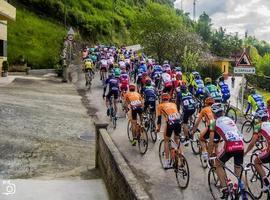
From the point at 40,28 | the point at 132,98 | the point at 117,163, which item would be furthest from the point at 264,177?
the point at 40,28

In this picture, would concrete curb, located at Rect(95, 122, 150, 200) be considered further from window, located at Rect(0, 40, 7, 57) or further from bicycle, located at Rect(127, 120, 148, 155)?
window, located at Rect(0, 40, 7, 57)

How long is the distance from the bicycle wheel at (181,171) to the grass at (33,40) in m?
33.5

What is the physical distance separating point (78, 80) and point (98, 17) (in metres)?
36.6

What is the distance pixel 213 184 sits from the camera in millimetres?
10000

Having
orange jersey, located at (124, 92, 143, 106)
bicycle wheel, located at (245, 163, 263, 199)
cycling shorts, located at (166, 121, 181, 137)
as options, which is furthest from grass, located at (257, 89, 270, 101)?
bicycle wheel, located at (245, 163, 263, 199)

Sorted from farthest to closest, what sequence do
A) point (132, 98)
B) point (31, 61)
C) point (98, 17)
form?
point (98, 17), point (31, 61), point (132, 98)

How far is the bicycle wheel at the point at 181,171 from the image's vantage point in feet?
32.8

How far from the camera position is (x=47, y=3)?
57.7 meters

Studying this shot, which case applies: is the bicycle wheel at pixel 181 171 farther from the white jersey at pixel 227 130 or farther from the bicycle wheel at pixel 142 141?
the bicycle wheel at pixel 142 141

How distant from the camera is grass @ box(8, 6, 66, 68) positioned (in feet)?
143

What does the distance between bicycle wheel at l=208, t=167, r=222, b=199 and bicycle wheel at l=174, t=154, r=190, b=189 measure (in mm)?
509

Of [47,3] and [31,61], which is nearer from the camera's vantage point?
[31,61]

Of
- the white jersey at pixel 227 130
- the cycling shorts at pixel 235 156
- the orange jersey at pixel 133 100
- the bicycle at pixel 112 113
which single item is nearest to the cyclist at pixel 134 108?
the orange jersey at pixel 133 100

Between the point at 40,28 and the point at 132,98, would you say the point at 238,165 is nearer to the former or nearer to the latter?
the point at 132,98
